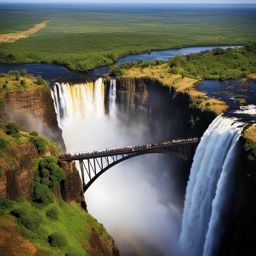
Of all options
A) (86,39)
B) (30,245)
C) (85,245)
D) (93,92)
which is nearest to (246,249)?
(85,245)

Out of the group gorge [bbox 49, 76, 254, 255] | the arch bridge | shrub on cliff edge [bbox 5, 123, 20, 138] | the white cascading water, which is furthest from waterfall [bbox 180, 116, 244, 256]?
shrub on cliff edge [bbox 5, 123, 20, 138]

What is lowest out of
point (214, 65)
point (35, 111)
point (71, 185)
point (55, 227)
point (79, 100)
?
point (55, 227)

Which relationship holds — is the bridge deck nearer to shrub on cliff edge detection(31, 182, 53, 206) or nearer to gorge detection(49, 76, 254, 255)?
gorge detection(49, 76, 254, 255)

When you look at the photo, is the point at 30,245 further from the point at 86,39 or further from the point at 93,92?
the point at 86,39

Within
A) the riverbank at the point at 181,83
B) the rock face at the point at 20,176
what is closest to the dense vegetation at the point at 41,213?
the rock face at the point at 20,176

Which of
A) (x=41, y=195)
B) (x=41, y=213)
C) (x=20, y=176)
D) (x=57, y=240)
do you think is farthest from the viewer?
(x=41, y=195)

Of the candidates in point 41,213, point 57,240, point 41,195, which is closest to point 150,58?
point 41,195

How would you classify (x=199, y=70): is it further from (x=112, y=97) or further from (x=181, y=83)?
(x=112, y=97)
